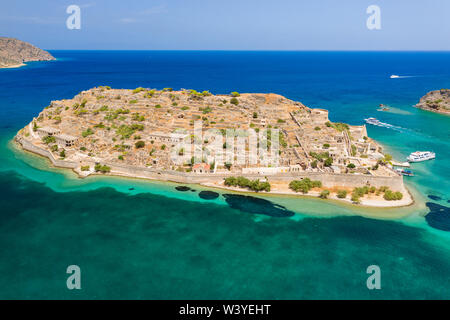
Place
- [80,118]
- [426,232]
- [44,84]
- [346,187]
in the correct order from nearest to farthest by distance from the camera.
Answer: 1. [426,232]
2. [346,187]
3. [80,118]
4. [44,84]

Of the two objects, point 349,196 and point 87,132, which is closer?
point 349,196

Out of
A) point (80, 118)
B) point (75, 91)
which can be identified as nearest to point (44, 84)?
point (75, 91)

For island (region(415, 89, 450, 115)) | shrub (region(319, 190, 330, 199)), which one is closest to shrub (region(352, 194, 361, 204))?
shrub (region(319, 190, 330, 199))

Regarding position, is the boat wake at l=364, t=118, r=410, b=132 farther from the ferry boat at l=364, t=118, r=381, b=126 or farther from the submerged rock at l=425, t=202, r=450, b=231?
the submerged rock at l=425, t=202, r=450, b=231

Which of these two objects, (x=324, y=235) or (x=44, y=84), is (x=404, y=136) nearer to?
(x=324, y=235)

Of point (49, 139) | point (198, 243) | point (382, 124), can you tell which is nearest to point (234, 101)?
point (49, 139)

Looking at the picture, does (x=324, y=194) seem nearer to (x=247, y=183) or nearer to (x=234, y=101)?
(x=247, y=183)
